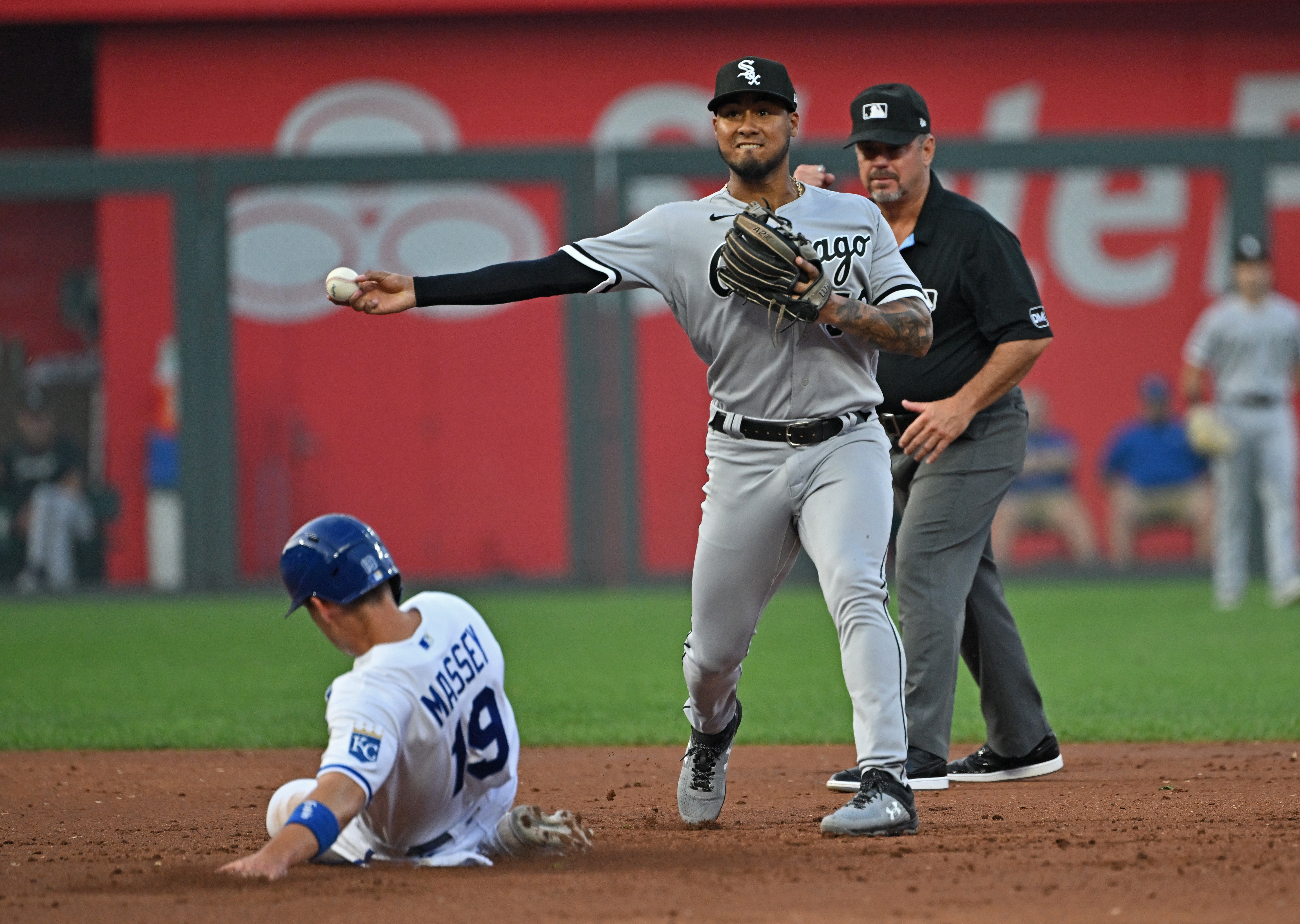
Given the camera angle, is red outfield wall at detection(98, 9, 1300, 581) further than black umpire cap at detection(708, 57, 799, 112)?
Yes

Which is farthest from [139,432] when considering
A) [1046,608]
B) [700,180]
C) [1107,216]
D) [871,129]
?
[871,129]

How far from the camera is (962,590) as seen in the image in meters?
4.88

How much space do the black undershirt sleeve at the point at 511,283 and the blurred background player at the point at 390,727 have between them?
2.34ft

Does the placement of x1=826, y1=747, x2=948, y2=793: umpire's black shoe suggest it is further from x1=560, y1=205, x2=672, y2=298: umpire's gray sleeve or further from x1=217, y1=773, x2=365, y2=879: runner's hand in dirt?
x1=217, y1=773, x2=365, y2=879: runner's hand in dirt

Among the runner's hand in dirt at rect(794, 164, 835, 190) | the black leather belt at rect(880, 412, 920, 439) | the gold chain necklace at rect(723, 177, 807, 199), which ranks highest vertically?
the runner's hand in dirt at rect(794, 164, 835, 190)

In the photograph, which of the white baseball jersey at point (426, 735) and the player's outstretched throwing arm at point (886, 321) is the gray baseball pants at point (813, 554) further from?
the white baseball jersey at point (426, 735)

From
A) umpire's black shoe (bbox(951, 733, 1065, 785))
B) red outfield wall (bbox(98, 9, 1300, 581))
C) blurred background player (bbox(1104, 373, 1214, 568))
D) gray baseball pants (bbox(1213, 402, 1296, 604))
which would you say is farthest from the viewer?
red outfield wall (bbox(98, 9, 1300, 581))

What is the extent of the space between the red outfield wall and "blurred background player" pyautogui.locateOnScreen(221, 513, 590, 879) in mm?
8823

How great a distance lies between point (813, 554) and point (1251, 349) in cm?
725

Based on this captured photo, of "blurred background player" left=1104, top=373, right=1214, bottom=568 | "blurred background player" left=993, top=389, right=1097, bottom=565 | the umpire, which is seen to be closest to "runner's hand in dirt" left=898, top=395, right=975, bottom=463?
the umpire

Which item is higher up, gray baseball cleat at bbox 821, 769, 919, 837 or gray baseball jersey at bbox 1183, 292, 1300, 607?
gray baseball jersey at bbox 1183, 292, 1300, 607

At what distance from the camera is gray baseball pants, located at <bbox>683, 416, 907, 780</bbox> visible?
13.3 feet

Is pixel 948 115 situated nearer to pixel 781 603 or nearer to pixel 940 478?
pixel 781 603

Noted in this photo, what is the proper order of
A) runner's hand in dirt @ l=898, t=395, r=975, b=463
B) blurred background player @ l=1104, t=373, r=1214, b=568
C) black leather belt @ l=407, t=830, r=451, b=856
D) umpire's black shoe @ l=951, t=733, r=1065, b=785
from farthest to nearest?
blurred background player @ l=1104, t=373, r=1214, b=568, umpire's black shoe @ l=951, t=733, r=1065, b=785, runner's hand in dirt @ l=898, t=395, r=975, b=463, black leather belt @ l=407, t=830, r=451, b=856
